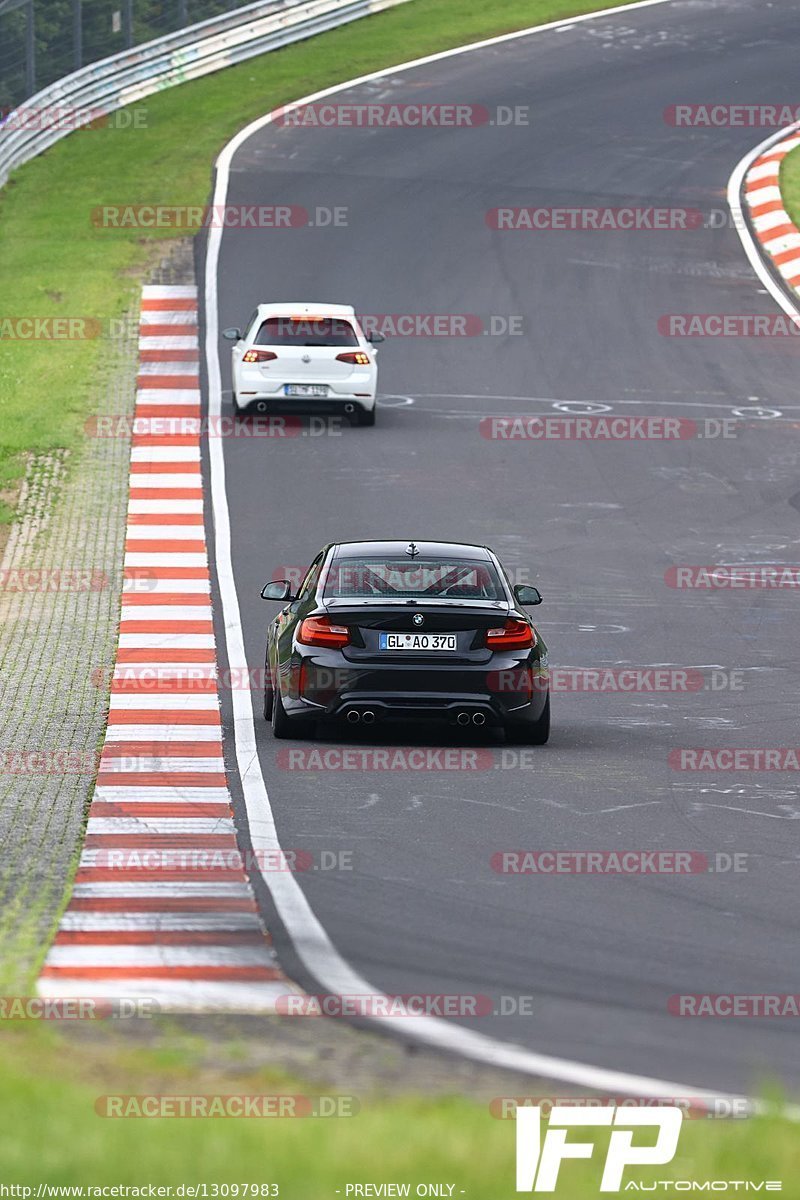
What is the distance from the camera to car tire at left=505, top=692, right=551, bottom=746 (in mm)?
14367

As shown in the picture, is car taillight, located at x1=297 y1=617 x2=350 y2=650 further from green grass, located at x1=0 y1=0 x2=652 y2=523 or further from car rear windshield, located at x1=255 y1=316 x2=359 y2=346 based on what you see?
car rear windshield, located at x1=255 y1=316 x2=359 y2=346

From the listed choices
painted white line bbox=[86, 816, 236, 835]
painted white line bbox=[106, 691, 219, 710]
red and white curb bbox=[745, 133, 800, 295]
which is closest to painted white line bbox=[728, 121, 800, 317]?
red and white curb bbox=[745, 133, 800, 295]

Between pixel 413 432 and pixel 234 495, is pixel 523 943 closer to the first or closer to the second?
pixel 234 495

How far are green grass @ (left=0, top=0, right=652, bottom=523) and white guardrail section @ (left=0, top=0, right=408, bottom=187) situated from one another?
0.32m

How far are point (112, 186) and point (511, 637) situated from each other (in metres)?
27.4

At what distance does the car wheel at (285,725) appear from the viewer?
14461 mm

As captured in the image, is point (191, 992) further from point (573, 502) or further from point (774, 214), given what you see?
point (774, 214)

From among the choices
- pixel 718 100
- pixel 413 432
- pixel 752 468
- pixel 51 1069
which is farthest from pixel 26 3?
pixel 51 1069

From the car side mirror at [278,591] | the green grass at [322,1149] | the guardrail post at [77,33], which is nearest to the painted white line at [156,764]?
the car side mirror at [278,591]

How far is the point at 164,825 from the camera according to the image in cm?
1218

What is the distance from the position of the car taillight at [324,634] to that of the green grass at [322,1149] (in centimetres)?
739

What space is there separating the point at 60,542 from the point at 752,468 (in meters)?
8.44

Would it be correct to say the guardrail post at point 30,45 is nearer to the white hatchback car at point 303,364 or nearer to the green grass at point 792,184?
the green grass at point 792,184

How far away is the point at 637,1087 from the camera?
727 cm
